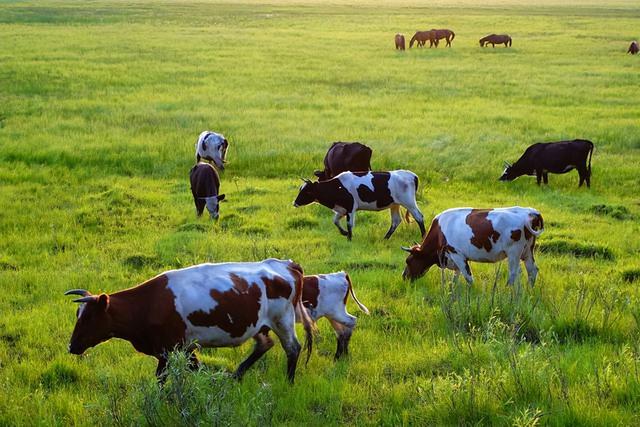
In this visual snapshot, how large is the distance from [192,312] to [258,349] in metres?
0.91

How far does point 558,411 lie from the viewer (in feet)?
19.1

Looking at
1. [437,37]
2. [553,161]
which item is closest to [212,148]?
[553,161]

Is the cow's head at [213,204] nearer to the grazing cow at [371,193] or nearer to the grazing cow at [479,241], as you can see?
the grazing cow at [371,193]

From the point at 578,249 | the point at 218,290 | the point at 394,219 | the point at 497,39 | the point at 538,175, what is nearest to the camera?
the point at 218,290

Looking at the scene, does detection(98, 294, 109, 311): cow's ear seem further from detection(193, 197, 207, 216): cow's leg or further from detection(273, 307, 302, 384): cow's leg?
detection(193, 197, 207, 216): cow's leg

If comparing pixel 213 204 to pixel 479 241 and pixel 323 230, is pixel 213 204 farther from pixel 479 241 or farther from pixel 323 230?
pixel 479 241

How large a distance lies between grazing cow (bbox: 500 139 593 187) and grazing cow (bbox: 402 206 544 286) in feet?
22.9

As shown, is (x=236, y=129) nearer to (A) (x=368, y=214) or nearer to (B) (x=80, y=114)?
(B) (x=80, y=114)

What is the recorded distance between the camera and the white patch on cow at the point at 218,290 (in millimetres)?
6633

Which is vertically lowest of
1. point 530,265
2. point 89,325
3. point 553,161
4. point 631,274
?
point 631,274

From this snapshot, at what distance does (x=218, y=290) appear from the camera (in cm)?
670

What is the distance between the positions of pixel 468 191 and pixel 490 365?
9414 millimetres

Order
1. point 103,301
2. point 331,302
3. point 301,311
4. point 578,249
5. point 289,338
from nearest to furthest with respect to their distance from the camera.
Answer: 1. point 103,301
2. point 289,338
3. point 301,311
4. point 331,302
5. point 578,249

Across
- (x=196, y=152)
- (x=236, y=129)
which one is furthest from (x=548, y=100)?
(x=196, y=152)
